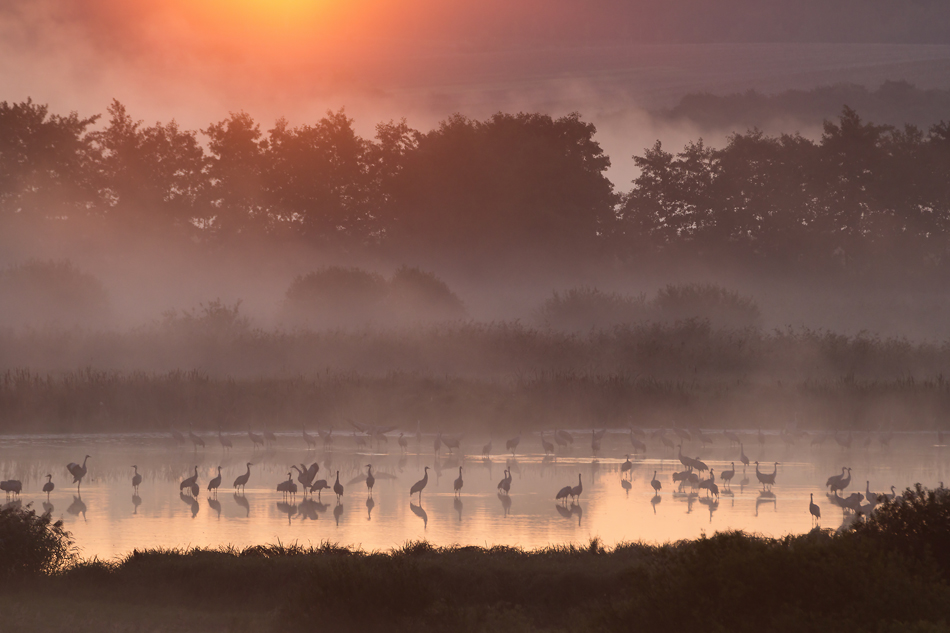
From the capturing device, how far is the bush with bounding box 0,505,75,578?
1215cm

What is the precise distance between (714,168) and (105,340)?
3931cm

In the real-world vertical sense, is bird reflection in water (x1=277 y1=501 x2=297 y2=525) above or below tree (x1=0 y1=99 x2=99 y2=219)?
below

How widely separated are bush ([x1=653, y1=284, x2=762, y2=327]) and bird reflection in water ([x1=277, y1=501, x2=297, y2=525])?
35.1 m

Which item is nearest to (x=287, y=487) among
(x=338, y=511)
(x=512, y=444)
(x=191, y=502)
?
(x=191, y=502)

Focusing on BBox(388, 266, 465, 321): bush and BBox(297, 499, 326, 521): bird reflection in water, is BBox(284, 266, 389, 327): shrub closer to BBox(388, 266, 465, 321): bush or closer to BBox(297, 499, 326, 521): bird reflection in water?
BBox(388, 266, 465, 321): bush

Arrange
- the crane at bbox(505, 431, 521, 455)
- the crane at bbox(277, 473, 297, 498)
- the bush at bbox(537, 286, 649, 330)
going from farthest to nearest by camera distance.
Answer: the bush at bbox(537, 286, 649, 330), the crane at bbox(505, 431, 521, 455), the crane at bbox(277, 473, 297, 498)

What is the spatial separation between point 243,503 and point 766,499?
30.3 feet

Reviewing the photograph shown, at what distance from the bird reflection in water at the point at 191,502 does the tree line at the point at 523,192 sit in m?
47.2

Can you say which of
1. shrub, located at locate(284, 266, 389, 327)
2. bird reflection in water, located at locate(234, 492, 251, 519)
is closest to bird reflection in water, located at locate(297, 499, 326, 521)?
bird reflection in water, located at locate(234, 492, 251, 519)

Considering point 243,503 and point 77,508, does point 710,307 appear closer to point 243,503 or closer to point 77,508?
point 243,503

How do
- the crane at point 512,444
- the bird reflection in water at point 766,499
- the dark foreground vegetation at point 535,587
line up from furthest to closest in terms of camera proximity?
1. the crane at point 512,444
2. the bird reflection in water at point 766,499
3. the dark foreground vegetation at point 535,587

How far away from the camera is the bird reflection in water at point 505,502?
18.4m

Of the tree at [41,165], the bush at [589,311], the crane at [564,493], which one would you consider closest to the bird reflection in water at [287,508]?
the crane at [564,493]

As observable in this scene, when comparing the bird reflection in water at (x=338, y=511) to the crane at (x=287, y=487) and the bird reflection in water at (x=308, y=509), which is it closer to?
the bird reflection in water at (x=308, y=509)
